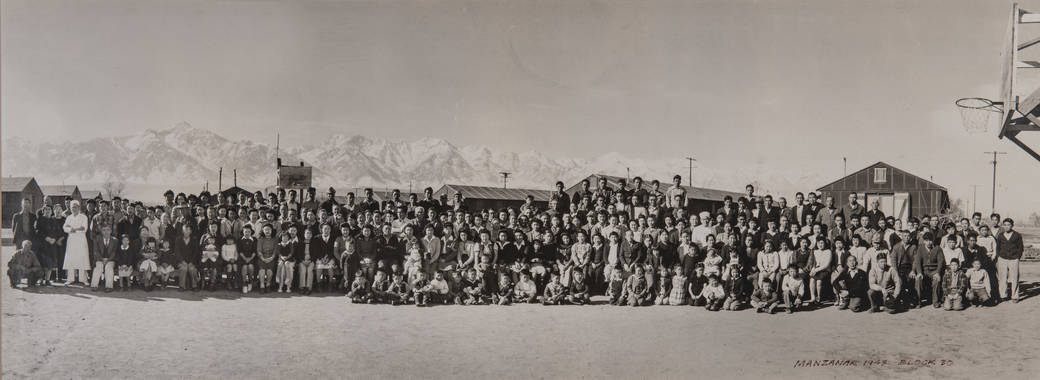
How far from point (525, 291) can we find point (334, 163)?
150 m

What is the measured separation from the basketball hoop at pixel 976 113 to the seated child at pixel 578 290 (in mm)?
5984

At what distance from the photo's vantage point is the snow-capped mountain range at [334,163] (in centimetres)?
9781

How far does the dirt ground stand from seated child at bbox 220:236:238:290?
0.79 metres

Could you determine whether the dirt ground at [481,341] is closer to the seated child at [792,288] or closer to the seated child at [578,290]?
the seated child at [792,288]

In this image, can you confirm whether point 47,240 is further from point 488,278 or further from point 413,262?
point 488,278

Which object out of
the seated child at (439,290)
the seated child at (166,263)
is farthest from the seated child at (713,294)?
the seated child at (166,263)

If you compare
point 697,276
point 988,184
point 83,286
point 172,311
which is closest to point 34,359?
point 172,311

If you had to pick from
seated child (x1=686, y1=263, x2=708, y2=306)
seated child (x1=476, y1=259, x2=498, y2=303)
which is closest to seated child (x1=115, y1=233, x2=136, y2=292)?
seated child (x1=476, y1=259, x2=498, y2=303)

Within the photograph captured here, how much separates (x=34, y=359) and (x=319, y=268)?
10.5ft

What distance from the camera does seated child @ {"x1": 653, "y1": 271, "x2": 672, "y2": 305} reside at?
7562 millimetres

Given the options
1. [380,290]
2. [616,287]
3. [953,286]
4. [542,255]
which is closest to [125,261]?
[380,290]

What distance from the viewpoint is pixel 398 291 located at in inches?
292

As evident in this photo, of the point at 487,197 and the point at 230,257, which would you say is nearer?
the point at 230,257

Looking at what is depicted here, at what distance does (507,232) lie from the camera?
28.0ft
